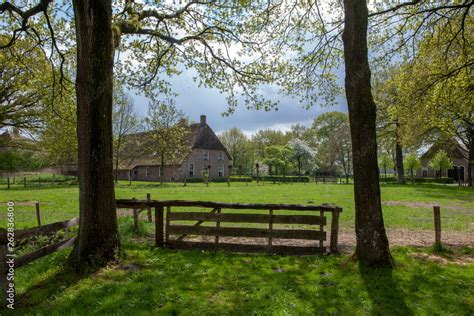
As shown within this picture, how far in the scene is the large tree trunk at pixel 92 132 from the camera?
649cm

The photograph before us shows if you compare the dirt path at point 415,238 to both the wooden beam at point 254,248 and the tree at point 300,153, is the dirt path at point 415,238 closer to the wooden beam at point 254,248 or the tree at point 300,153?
the wooden beam at point 254,248

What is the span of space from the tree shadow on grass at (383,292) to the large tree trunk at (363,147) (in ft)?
1.07

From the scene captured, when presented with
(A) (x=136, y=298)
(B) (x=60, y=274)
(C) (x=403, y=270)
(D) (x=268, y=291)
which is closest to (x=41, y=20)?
(B) (x=60, y=274)

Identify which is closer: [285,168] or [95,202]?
[95,202]

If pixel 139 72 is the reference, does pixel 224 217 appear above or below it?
below

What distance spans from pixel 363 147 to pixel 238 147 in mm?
67319

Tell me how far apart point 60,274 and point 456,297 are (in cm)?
693

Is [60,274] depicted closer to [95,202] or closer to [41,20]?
[95,202]

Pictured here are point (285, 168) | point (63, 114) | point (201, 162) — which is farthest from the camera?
point (285, 168)

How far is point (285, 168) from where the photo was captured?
198 ft

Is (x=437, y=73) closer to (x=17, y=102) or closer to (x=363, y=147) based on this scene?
(x=363, y=147)

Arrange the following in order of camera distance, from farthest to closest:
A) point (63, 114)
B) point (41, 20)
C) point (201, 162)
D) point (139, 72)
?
point (201, 162), point (63, 114), point (139, 72), point (41, 20)

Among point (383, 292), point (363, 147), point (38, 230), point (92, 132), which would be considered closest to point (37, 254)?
point (38, 230)

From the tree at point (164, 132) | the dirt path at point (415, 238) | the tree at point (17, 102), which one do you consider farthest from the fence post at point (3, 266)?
the tree at point (164, 132)
